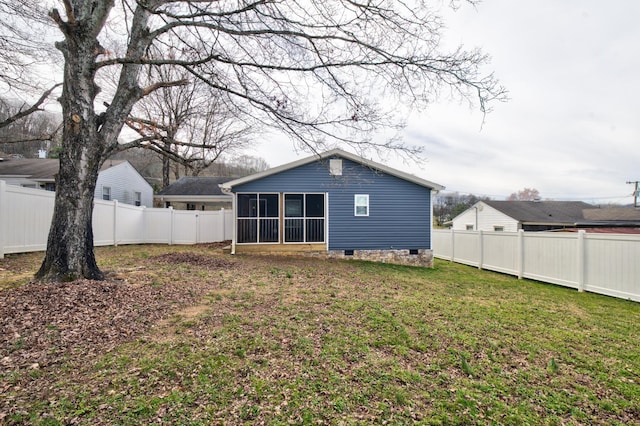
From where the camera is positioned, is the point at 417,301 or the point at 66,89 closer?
the point at 66,89

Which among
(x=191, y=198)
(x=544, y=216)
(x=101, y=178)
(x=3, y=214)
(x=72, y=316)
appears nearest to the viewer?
(x=72, y=316)

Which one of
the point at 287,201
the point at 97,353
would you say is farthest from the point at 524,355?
the point at 287,201

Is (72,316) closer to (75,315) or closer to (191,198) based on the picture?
(75,315)

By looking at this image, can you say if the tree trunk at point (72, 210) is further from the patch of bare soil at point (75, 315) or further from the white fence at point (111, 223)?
the white fence at point (111, 223)

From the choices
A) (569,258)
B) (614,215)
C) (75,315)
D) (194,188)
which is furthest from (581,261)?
(194,188)

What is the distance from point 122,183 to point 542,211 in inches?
1097

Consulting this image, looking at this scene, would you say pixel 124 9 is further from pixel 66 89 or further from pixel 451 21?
pixel 451 21

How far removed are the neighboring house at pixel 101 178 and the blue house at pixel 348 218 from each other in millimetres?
9764

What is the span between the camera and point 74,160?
199 inches

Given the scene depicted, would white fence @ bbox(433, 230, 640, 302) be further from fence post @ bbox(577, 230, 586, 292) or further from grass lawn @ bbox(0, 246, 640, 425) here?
grass lawn @ bbox(0, 246, 640, 425)

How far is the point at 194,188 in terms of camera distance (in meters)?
19.8

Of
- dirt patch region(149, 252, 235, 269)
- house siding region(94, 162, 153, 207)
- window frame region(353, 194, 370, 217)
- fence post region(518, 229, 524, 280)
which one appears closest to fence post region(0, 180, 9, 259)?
dirt patch region(149, 252, 235, 269)

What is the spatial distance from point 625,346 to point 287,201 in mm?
12154

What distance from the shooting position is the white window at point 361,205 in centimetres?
1252
